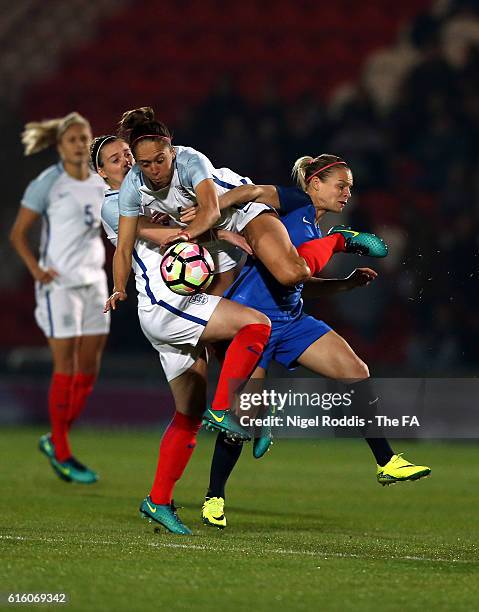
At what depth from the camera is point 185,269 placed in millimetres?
5715

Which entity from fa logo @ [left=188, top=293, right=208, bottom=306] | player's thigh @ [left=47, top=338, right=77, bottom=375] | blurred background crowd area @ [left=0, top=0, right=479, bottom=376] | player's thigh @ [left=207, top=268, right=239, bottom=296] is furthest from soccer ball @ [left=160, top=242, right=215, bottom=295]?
blurred background crowd area @ [left=0, top=0, right=479, bottom=376]

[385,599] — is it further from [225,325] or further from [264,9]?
[264,9]

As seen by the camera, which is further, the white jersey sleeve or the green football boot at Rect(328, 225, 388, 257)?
the white jersey sleeve

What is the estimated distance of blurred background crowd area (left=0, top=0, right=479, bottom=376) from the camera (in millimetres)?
12172

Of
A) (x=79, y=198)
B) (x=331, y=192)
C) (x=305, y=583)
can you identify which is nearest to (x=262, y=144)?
(x=79, y=198)

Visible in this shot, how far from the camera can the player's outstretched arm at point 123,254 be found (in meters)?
5.84

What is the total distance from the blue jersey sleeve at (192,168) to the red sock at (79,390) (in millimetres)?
3199

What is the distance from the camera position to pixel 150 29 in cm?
1788

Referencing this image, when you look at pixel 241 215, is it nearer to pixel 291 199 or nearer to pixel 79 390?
pixel 291 199

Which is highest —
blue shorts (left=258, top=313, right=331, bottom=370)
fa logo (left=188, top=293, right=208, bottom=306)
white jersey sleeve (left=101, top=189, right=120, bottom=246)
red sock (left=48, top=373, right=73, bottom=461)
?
white jersey sleeve (left=101, top=189, right=120, bottom=246)

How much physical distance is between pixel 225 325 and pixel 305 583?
165 cm

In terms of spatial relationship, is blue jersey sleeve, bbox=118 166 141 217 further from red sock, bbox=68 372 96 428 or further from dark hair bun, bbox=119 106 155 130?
red sock, bbox=68 372 96 428

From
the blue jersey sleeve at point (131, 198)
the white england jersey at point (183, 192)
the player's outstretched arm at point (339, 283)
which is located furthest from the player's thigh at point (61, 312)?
the blue jersey sleeve at point (131, 198)

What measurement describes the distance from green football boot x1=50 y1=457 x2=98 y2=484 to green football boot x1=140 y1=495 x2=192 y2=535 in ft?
7.62
